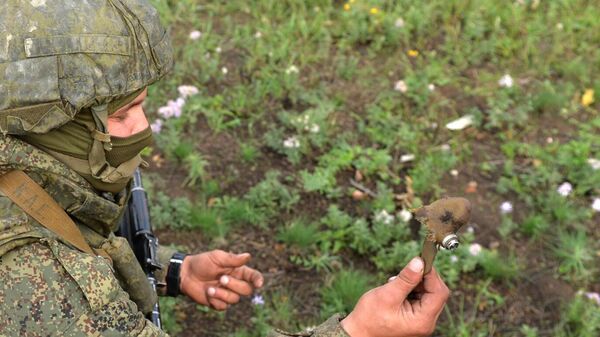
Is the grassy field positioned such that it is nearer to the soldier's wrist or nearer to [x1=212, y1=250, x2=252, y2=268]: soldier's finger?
the soldier's wrist

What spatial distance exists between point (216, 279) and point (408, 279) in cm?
124

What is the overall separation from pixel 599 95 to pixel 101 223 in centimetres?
377

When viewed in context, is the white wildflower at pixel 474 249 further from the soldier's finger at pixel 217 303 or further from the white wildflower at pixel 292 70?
the white wildflower at pixel 292 70

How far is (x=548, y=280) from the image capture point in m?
3.73

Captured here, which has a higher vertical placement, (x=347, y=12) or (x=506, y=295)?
(x=347, y=12)

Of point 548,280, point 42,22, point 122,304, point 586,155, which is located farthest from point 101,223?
point 586,155

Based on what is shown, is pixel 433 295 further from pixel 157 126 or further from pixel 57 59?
pixel 157 126

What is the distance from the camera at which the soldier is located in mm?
1934

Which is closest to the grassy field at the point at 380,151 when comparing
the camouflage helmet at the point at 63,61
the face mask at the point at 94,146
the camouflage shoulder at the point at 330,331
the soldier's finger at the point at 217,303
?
the soldier's finger at the point at 217,303

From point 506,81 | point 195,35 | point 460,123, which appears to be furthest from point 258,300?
point 506,81

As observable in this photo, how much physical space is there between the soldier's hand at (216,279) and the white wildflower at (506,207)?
1614 millimetres

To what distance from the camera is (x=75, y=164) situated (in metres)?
2.19

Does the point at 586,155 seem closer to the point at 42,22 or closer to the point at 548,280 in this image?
the point at 548,280

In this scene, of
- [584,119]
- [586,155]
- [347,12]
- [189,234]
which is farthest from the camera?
[347,12]
